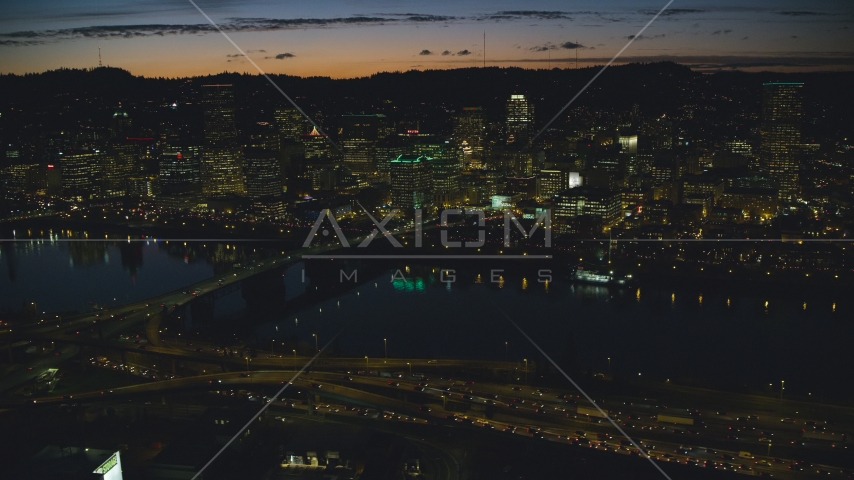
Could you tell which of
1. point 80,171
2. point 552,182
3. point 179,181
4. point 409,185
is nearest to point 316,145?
point 179,181

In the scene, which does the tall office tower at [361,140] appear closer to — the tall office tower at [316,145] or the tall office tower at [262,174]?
the tall office tower at [316,145]

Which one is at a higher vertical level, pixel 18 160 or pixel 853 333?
pixel 18 160

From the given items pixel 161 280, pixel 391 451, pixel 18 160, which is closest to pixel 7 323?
pixel 161 280

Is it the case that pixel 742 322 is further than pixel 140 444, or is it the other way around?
pixel 742 322

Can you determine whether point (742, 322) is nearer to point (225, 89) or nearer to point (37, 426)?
point (37, 426)

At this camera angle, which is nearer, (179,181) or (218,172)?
(218,172)

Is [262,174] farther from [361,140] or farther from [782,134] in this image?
[782,134]

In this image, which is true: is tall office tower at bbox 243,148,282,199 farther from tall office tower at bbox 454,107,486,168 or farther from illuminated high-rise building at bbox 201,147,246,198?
tall office tower at bbox 454,107,486,168
